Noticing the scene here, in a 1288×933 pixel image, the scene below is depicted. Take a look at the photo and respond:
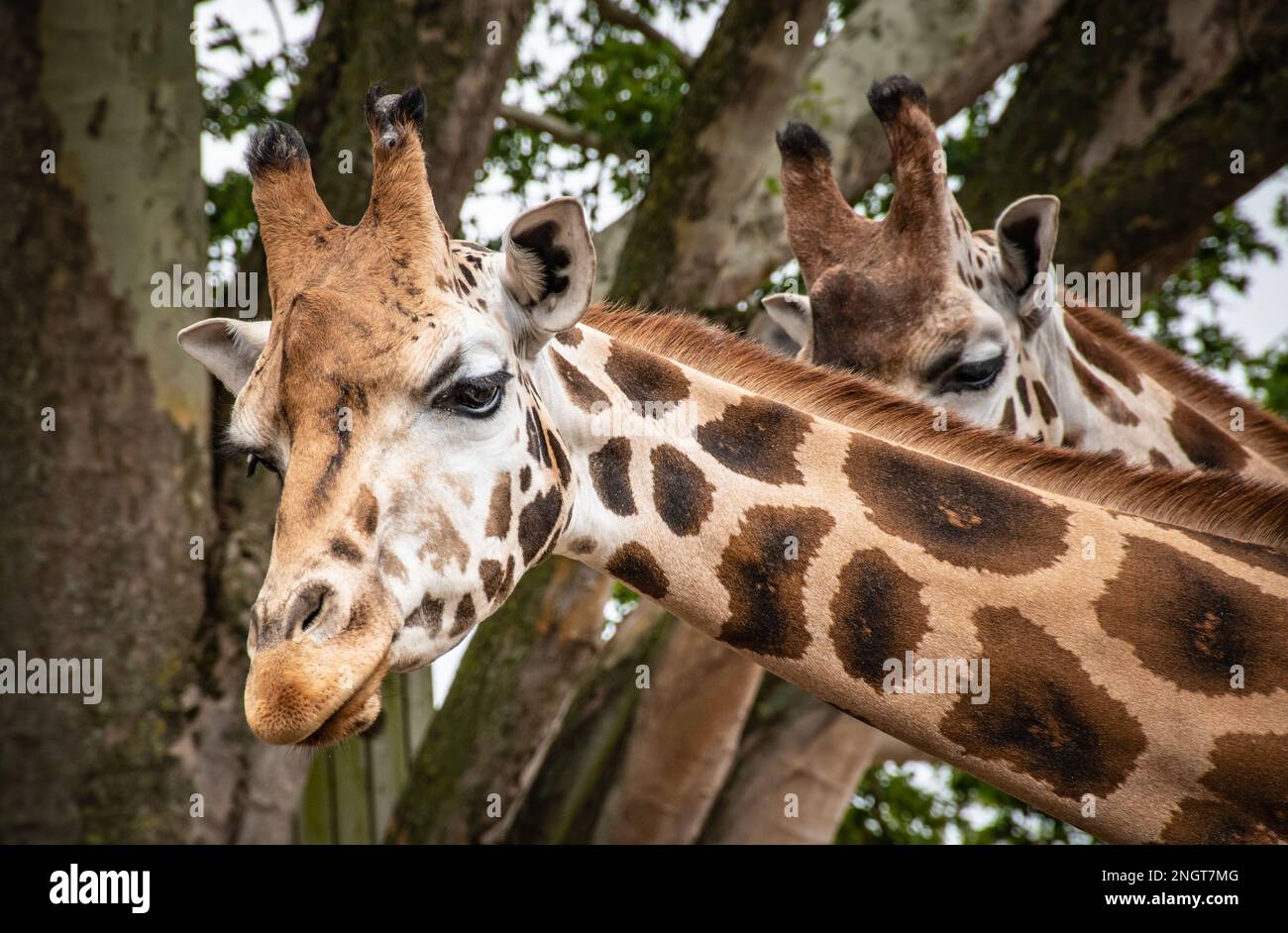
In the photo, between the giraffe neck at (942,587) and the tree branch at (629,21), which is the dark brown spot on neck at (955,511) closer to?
the giraffe neck at (942,587)

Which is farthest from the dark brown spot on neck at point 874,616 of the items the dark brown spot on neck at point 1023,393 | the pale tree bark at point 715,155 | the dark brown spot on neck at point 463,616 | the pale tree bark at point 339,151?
the pale tree bark at point 339,151

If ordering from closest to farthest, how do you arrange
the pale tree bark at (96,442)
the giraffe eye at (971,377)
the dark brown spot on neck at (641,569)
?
the dark brown spot on neck at (641,569) < the giraffe eye at (971,377) < the pale tree bark at (96,442)

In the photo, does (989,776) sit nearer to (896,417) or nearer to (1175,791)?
(1175,791)

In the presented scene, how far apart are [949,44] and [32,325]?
5892 millimetres

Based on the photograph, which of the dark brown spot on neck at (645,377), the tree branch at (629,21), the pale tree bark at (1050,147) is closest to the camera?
the dark brown spot on neck at (645,377)

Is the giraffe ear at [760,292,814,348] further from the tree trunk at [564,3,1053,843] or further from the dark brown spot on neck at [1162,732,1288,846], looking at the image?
the dark brown spot on neck at [1162,732,1288,846]

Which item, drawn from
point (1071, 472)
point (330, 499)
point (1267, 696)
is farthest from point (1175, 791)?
point (330, 499)

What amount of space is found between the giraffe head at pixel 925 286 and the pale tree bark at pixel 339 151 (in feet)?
7.85

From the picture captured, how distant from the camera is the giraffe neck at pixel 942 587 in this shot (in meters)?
3.22

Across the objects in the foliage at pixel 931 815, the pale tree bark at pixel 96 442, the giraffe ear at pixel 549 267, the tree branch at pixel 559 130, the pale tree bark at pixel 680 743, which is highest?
the tree branch at pixel 559 130

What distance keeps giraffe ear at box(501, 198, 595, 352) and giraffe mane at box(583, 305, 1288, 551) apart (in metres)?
0.52

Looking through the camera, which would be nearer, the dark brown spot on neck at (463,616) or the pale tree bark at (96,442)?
the dark brown spot on neck at (463,616)

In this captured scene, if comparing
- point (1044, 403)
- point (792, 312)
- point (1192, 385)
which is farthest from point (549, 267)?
point (1192, 385)

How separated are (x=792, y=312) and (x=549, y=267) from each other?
7.71 ft
